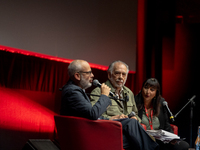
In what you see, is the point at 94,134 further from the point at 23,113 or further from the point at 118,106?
the point at 23,113

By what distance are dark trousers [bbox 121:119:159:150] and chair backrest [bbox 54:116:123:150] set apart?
21cm

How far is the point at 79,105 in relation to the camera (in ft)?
7.40

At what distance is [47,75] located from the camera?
4004 mm

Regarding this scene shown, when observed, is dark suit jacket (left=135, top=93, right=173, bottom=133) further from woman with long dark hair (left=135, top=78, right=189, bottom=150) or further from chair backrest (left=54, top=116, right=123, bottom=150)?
chair backrest (left=54, top=116, right=123, bottom=150)

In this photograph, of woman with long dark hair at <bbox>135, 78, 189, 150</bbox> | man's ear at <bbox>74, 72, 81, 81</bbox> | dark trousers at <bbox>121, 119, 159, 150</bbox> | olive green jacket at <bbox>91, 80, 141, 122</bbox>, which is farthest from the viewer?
woman with long dark hair at <bbox>135, 78, 189, 150</bbox>

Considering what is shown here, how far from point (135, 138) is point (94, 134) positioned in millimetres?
381

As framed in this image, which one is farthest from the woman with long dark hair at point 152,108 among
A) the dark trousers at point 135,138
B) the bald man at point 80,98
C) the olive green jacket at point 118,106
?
the bald man at point 80,98

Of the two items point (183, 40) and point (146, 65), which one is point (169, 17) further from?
point (146, 65)

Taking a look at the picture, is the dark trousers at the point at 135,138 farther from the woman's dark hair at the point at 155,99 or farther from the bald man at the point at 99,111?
the woman's dark hair at the point at 155,99

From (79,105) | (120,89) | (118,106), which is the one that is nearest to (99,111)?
(79,105)

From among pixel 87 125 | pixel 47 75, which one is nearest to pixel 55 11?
pixel 47 75

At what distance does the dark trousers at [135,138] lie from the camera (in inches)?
92.0

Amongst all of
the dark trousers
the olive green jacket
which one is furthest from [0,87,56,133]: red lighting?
the dark trousers

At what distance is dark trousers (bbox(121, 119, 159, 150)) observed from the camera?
234 cm
